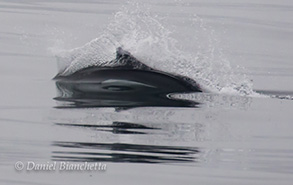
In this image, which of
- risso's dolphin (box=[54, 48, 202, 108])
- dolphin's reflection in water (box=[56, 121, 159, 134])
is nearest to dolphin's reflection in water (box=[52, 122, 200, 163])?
dolphin's reflection in water (box=[56, 121, 159, 134])

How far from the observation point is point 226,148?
413 inches

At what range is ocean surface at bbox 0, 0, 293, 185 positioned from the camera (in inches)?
378

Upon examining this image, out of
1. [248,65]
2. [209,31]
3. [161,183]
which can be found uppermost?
[209,31]

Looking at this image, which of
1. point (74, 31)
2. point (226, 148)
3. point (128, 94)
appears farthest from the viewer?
point (74, 31)

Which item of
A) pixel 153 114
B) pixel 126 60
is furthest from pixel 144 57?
pixel 153 114

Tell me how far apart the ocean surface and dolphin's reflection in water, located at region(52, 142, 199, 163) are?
0.4 inches

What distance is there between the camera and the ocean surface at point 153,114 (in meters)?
9.60

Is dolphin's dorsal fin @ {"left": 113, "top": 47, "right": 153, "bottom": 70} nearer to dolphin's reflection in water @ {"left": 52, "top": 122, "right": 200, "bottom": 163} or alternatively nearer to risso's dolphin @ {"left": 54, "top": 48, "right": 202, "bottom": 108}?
risso's dolphin @ {"left": 54, "top": 48, "right": 202, "bottom": 108}

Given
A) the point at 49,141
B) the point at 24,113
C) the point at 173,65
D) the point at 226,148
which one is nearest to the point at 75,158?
the point at 49,141

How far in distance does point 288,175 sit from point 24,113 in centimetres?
378

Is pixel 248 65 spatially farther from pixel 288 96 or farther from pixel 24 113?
pixel 24 113

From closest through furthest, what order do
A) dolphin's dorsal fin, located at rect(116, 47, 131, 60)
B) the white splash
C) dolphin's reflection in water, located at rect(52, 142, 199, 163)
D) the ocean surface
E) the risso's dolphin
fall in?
the ocean surface
dolphin's reflection in water, located at rect(52, 142, 199, 163)
the risso's dolphin
dolphin's dorsal fin, located at rect(116, 47, 131, 60)
the white splash

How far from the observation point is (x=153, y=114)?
12062 mm

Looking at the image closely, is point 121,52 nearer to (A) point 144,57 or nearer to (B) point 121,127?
(A) point 144,57
